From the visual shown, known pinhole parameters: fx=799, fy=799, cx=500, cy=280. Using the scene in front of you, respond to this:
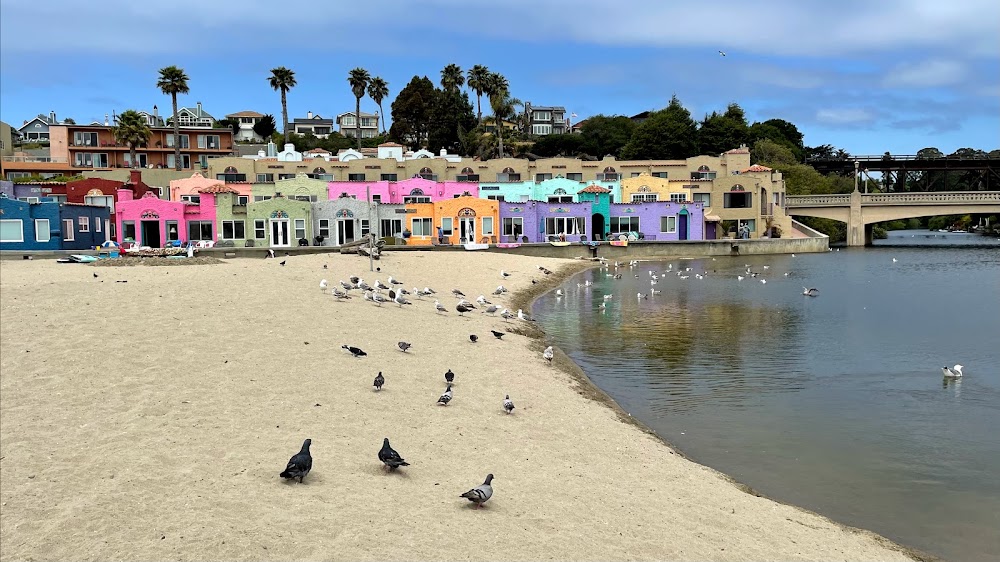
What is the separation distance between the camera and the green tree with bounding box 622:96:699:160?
352 ft

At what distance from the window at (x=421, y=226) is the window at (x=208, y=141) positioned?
2117 inches

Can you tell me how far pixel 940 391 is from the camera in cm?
2058

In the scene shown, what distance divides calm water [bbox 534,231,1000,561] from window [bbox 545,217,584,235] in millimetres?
25310

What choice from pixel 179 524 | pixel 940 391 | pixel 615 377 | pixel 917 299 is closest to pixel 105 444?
pixel 179 524

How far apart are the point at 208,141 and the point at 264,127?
19.0 meters

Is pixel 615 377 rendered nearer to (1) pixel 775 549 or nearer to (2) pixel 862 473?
(2) pixel 862 473

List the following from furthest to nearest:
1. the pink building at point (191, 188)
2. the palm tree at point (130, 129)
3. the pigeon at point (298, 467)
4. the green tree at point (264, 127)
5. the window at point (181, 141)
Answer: the green tree at point (264, 127)
the window at point (181, 141)
the palm tree at point (130, 129)
the pink building at point (191, 188)
the pigeon at point (298, 467)

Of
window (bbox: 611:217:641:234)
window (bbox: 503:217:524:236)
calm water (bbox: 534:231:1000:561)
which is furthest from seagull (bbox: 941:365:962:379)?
window (bbox: 611:217:641:234)

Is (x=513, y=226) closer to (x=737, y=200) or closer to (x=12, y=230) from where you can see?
(x=737, y=200)

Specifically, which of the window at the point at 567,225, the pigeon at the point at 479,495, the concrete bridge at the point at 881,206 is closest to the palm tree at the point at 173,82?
the window at the point at 567,225

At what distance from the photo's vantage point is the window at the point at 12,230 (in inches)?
1927

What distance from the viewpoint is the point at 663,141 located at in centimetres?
10756

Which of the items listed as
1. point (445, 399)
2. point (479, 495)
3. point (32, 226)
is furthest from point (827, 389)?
point (32, 226)

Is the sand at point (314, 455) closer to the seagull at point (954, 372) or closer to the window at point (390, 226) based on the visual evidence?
the seagull at point (954, 372)
